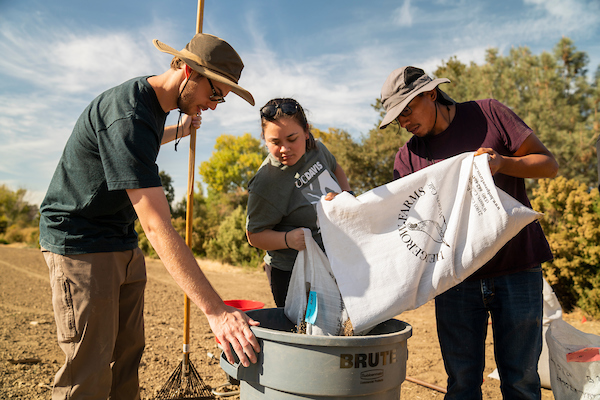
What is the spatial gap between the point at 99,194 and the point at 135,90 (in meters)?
0.47

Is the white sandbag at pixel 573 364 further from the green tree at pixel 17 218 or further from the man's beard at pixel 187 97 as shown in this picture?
the green tree at pixel 17 218

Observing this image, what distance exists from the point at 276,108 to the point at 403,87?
2.02ft

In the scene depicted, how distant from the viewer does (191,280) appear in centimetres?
138

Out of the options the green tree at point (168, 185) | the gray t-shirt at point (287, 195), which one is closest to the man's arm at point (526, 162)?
the gray t-shirt at point (287, 195)

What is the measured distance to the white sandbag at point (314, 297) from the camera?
1527mm

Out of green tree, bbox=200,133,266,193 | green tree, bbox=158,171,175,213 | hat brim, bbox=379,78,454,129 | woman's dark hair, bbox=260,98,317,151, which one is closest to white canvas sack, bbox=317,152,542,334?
hat brim, bbox=379,78,454,129

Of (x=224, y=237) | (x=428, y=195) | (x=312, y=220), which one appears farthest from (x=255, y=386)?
(x=224, y=237)

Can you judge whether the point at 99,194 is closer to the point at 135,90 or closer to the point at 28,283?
the point at 135,90

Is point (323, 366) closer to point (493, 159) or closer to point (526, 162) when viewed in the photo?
point (493, 159)

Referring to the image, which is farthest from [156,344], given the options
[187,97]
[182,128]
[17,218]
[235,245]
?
[17,218]

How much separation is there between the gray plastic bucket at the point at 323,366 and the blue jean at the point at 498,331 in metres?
0.69

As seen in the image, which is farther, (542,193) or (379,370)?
(542,193)

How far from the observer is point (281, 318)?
183cm

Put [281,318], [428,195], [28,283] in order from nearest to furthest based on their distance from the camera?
[428,195] < [281,318] < [28,283]
